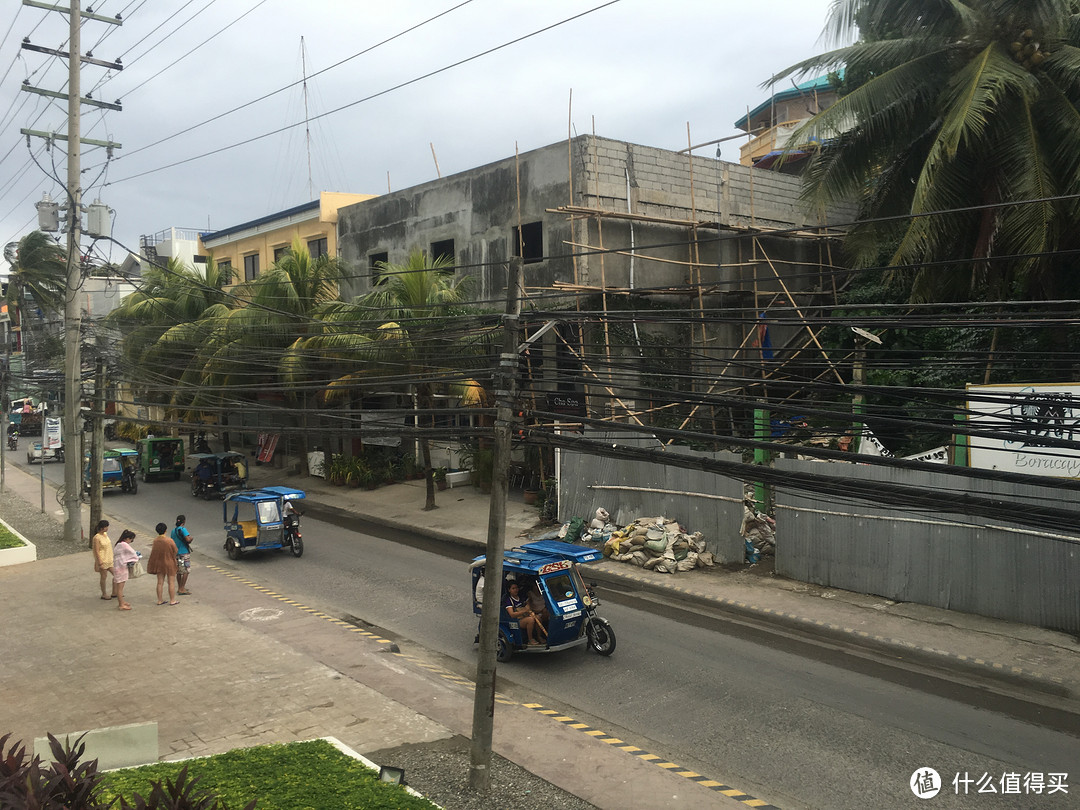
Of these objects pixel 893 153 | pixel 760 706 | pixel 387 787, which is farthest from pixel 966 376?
pixel 387 787

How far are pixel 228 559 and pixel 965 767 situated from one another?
15983 mm

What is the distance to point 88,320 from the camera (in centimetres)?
2030

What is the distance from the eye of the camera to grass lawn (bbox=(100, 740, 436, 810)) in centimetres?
704

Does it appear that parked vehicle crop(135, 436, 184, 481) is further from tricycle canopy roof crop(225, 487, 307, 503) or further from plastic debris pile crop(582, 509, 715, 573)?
plastic debris pile crop(582, 509, 715, 573)

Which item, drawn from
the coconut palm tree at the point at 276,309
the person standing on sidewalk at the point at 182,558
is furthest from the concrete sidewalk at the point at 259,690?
the coconut palm tree at the point at 276,309

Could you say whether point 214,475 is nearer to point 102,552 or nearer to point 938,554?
point 102,552

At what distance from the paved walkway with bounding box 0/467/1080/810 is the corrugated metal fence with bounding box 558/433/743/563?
1119 millimetres

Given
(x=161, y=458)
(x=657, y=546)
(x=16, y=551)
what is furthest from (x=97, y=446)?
(x=161, y=458)

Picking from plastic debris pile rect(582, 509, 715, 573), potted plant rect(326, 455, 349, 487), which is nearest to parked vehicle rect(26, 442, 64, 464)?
potted plant rect(326, 455, 349, 487)

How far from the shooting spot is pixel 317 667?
457 inches

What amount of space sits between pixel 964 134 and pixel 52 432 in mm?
37991

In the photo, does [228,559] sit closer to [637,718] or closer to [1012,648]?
[637,718]

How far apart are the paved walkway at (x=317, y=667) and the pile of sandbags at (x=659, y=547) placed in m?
0.33

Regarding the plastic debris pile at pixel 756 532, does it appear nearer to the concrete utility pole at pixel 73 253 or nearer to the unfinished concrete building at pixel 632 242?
the unfinished concrete building at pixel 632 242
